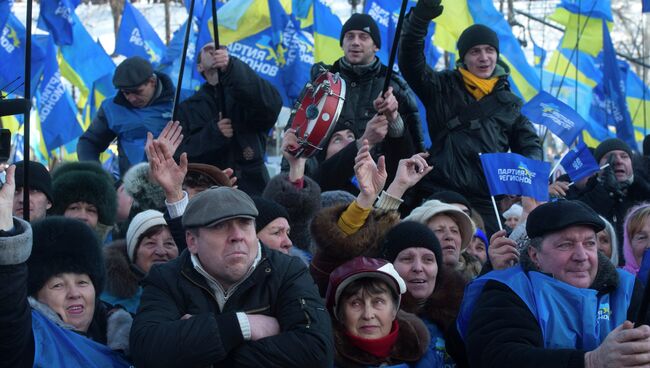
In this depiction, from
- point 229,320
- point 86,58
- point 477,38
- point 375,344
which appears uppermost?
point 477,38

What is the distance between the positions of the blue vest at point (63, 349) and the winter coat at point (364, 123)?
289 cm

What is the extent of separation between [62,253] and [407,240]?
5.73 ft

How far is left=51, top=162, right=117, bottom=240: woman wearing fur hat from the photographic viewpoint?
7.00 m

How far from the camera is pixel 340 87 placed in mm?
7066

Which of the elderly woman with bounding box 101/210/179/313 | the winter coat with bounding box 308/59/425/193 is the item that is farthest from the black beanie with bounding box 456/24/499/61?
the elderly woman with bounding box 101/210/179/313

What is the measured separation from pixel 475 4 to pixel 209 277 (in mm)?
7589

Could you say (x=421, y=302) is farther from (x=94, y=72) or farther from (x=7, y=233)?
(x=94, y=72)

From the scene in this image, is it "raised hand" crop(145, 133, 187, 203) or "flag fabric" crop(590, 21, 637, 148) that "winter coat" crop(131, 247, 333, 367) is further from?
"flag fabric" crop(590, 21, 637, 148)

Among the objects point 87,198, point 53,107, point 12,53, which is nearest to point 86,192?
point 87,198

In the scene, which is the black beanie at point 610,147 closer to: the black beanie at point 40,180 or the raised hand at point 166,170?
the black beanie at point 40,180

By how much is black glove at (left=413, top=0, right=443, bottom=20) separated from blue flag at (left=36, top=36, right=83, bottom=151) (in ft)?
23.2

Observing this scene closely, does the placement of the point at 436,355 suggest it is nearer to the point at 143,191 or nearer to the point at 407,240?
the point at 407,240

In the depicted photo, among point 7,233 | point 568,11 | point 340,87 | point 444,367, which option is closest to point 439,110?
point 340,87

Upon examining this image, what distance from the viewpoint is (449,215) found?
6453mm
